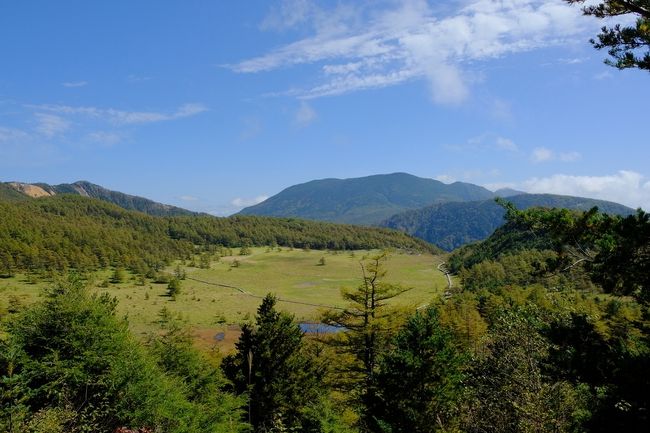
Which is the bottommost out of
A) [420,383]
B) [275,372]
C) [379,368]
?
[275,372]

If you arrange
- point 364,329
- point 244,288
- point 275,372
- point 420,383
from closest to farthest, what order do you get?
point 420,383
point 364,329
point 275,372
point 244,288

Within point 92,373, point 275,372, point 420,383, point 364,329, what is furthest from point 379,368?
point 92,373

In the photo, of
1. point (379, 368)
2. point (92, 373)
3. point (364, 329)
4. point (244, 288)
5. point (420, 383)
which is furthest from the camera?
point (244, 288)

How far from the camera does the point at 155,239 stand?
196m

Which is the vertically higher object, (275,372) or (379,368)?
(379,368)

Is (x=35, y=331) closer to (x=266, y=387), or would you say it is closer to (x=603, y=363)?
(x=266, y=387)

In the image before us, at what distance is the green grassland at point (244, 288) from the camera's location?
3429 inches

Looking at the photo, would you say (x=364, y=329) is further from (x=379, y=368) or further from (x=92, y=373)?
(x=92, y=373)

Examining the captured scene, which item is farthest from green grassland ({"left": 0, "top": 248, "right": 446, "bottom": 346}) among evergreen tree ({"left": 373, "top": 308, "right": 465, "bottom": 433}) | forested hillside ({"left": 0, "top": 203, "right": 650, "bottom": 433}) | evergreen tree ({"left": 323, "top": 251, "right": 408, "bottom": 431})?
evergreen tree ({"left": 373, "top": 308, "right": 465, "bottom": 433})

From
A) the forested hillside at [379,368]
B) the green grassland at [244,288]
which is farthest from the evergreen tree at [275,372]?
the green grassland at [244,288]

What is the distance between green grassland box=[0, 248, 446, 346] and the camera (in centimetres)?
8709

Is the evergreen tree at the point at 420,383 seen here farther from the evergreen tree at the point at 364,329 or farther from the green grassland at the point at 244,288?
the green grassland at the point at 244,288

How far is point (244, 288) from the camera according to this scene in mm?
129375

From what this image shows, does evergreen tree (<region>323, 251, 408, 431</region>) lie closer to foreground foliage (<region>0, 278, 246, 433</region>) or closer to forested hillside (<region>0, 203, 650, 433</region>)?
forested hillside (<region>0, 203, 650, 433</region>)
